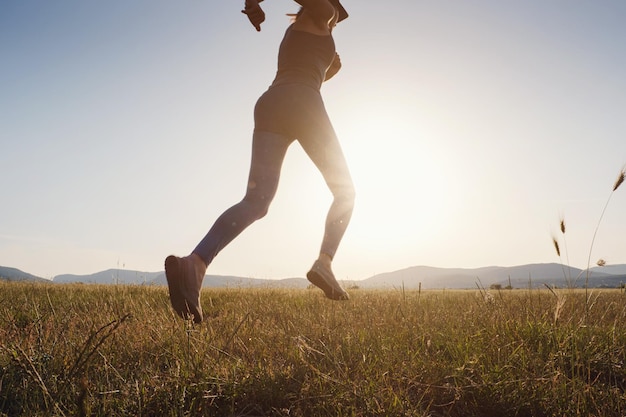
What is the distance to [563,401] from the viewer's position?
1.54 metres

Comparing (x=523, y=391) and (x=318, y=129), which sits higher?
(x=318, y=129)

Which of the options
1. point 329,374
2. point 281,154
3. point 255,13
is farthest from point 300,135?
point 329,374

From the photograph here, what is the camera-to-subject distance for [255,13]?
3.34 meters

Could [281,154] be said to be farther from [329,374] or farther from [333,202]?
[329,374]

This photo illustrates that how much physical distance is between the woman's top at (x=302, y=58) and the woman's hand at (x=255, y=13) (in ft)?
1.46

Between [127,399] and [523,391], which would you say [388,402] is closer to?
[523,391]

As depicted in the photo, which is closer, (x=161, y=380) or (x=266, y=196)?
(x=161, y=380)

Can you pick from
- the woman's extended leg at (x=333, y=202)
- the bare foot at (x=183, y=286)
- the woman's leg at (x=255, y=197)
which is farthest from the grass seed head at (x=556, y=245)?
the bare foot at (x=183, y=286)

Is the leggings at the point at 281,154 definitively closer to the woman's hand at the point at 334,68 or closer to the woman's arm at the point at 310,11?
the woman's arm at the point at 310,11

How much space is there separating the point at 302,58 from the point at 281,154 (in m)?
0.91

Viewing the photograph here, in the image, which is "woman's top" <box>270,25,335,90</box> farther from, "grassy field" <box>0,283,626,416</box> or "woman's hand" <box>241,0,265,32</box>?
"grassy field" <box>0,283,626,416</box>

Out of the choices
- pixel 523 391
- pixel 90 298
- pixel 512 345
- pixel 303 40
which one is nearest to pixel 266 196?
pixel 303 40

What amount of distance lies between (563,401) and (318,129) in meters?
2.70

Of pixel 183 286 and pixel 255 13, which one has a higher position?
pixel 255 13
